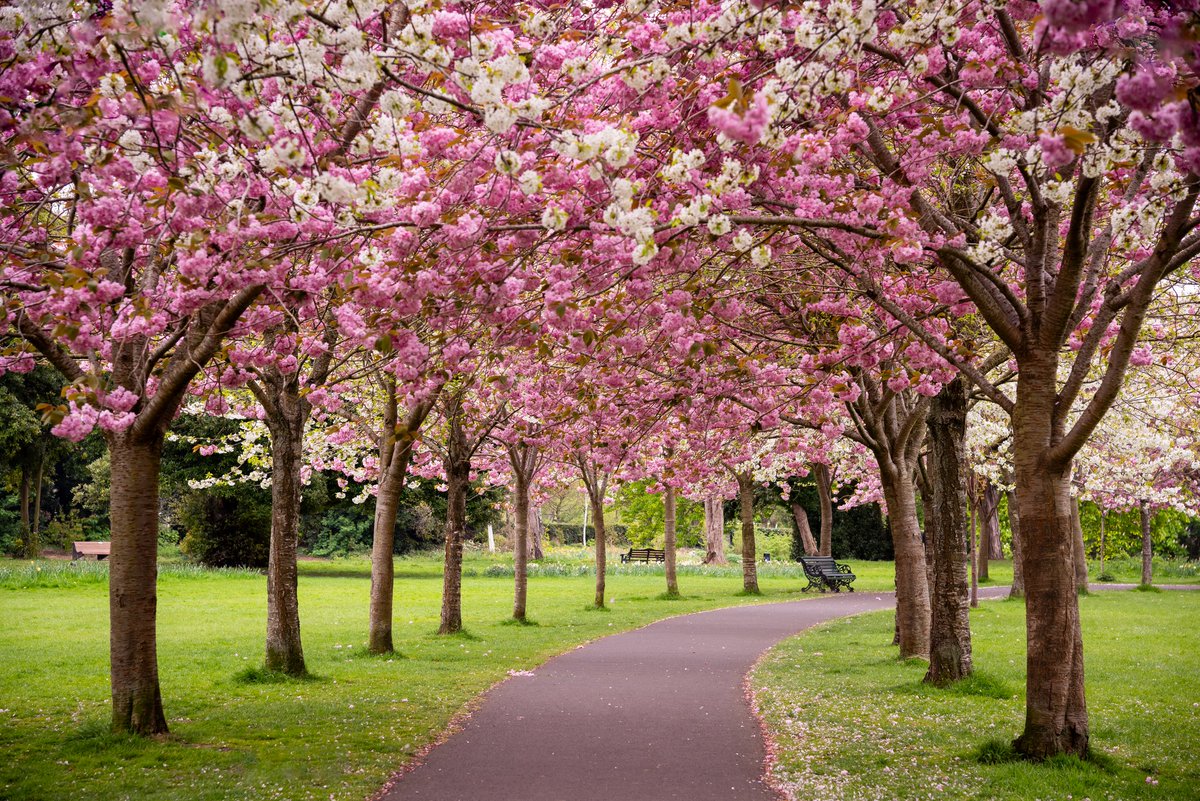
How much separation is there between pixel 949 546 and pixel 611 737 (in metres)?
4.94

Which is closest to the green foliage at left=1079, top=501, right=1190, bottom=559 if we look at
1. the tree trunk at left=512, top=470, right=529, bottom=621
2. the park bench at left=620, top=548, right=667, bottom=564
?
the park bench at left=620, top=548, right=667, bottom=564

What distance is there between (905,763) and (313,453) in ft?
51.5

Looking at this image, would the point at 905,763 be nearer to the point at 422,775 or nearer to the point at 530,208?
the point at 422,775

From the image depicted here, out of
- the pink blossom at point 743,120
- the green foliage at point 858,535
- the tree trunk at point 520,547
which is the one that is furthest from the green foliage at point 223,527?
the pink blossom at point 743,120

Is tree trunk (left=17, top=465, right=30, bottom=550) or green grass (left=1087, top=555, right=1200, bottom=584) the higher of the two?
tree trunk (left=17, top=465, right=30, bottom=550)

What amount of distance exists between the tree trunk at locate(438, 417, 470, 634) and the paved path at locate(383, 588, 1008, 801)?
3.03 m

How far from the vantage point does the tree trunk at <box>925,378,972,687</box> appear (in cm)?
1037

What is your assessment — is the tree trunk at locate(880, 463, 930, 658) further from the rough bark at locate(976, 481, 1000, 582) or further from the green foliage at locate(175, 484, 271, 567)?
the green foliage at locate(175, 484, 271, 567)

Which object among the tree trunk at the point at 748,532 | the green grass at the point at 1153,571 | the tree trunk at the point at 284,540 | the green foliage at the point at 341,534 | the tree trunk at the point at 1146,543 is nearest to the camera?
the tree trunk at the point at 284,540

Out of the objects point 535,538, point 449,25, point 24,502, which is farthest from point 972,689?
point 535,538

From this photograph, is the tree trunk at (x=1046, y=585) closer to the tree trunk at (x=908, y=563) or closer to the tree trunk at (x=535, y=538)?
the tree trunk at (x=908, y=563)

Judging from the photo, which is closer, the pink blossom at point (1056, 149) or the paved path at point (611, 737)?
the pink blossom at point (1056, 149)

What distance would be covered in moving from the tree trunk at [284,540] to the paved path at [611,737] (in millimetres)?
2715

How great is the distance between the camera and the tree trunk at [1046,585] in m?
6.78
